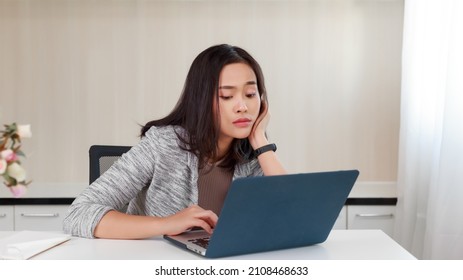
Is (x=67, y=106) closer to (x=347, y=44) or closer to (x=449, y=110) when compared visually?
(x=347, y=44)

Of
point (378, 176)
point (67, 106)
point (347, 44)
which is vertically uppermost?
point (347, 44)

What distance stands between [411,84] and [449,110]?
0.39 m

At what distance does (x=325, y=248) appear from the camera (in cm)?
168

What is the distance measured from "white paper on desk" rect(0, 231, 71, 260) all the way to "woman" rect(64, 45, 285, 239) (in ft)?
0.46

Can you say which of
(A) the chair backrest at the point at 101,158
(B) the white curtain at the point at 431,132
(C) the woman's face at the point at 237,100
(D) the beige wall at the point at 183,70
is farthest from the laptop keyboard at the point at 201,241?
(D) the beige wall at the point at 183,70

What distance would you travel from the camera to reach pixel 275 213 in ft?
5.05

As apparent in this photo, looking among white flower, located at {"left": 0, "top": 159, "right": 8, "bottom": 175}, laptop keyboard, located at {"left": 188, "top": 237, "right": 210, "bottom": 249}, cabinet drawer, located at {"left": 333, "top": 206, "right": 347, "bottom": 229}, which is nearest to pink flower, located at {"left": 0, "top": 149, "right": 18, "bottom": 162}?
white flower, located at {"left": 0, "top": 159, "right": 8, "bottom": 175}

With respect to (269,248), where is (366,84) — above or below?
above

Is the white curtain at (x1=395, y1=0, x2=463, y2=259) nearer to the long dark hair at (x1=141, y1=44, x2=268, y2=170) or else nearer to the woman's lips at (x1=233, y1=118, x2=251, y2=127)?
the long dark hair at (x1=141, y1=44, x2=268, y2=170)

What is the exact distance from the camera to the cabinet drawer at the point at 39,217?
3.01 meters

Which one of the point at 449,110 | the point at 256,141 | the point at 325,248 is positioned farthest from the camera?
the point at 449,110
